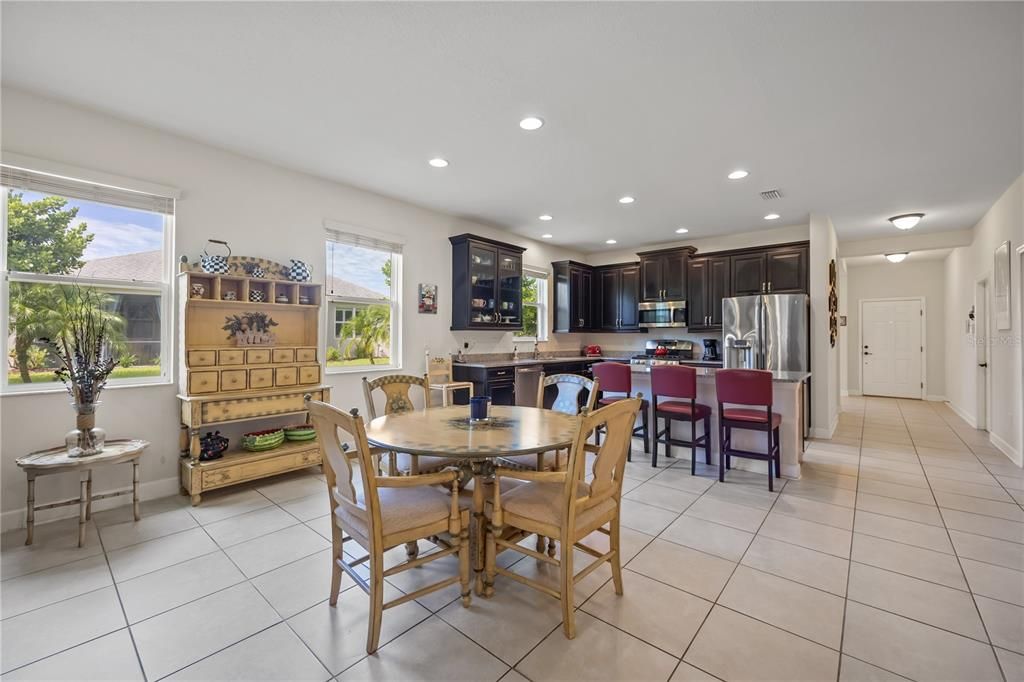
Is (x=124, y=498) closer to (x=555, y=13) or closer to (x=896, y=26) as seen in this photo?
(x=555, y=13)

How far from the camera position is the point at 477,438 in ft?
7.13

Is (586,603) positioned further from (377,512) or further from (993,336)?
(993,336)

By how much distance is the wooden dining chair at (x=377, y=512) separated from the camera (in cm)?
174

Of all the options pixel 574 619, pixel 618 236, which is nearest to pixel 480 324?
pixel 618 236

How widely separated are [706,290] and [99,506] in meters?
6.96

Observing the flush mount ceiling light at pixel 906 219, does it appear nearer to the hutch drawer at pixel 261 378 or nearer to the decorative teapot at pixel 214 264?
the hutch drawer at pixel 261 378

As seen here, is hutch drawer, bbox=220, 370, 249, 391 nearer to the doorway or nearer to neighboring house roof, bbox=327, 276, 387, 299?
neighboring house roof, bbox=327, 276, 387, 299

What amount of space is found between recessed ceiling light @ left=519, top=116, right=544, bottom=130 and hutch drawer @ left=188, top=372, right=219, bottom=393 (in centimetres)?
295

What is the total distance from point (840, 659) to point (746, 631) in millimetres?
320

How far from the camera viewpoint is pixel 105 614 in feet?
6.48

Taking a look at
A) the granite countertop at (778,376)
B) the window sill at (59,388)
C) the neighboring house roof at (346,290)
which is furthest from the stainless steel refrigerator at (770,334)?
the window sill at (59,388)

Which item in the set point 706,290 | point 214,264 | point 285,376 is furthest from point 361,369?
point 706,290

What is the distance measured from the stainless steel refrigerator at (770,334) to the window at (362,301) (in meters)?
4.34

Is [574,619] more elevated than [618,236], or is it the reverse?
[618,236]
